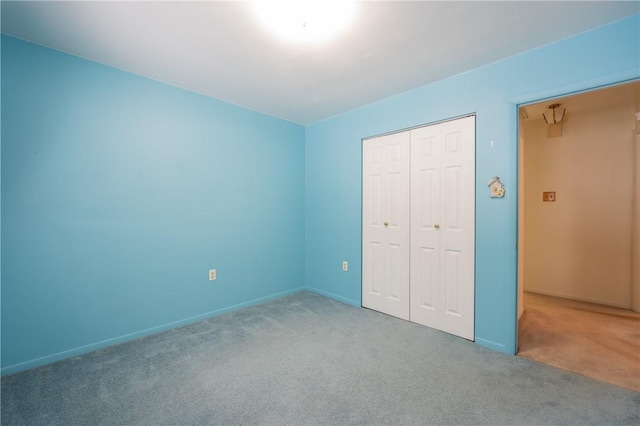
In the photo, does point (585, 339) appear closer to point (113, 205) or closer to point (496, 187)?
point (496, 187)

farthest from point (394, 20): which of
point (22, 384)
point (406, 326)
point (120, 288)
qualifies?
point (22, 384)

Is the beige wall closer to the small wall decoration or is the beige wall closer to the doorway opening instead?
the doorway opening

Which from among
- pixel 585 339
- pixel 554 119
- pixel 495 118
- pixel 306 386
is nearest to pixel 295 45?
pixel 495 118

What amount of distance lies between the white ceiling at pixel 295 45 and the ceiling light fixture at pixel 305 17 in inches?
3.3

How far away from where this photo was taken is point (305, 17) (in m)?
1.73

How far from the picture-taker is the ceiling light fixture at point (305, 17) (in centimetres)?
163

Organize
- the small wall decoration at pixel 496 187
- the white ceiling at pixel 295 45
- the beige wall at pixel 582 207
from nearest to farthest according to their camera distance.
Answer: the white ceiling at pixel 295 45, the small wall decoration at pixel 496 187, the beige wall at pixel 582 207

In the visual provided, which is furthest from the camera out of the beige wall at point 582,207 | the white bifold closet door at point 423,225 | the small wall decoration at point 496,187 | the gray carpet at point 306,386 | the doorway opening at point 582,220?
the beige wall at point 582,207

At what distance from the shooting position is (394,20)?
5.89ft

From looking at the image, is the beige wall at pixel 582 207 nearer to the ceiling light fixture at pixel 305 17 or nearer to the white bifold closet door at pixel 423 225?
the white bifold closet door at pixel 423 225

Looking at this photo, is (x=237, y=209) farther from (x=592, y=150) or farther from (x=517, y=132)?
(x=592, y=150)

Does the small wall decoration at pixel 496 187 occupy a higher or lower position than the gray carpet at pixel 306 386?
higher

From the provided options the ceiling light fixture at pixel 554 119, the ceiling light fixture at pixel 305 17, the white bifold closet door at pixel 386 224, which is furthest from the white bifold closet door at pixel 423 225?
the ceiling light fixture at pixel 554 119

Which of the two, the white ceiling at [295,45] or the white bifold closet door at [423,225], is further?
the white bifold closet door at [423,225]
